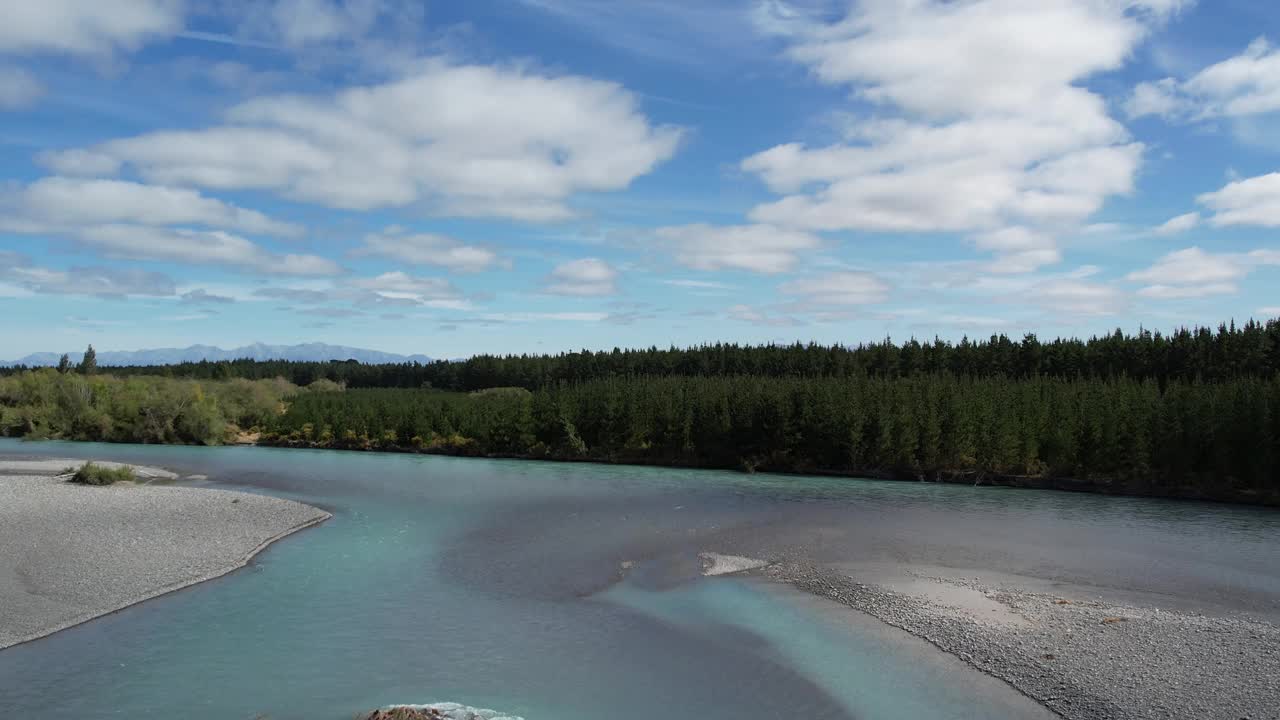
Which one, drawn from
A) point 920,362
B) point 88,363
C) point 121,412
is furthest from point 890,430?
point 88,363

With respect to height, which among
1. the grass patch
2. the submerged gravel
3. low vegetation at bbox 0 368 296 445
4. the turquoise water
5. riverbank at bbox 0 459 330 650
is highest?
low vegetation at bbox 0 368 296 445

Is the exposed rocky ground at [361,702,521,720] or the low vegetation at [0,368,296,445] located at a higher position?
the low vegetation at [0,368,296,445]

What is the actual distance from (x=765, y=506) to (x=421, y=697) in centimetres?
2780

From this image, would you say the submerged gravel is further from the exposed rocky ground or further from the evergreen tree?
the evergreen tree

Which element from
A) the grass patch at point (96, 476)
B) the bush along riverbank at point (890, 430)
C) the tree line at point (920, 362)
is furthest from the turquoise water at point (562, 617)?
the tree line at point (920, 362)

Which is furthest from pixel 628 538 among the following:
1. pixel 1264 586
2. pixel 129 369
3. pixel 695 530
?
pixel 129 369

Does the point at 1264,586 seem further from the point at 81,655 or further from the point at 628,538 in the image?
the point at 81,655

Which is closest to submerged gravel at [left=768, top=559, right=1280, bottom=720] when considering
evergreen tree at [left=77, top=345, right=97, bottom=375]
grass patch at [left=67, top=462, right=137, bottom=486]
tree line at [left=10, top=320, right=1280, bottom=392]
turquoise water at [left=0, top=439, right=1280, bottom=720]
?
turquoise water at [left=0, top=439, right=1280, bottom=720]

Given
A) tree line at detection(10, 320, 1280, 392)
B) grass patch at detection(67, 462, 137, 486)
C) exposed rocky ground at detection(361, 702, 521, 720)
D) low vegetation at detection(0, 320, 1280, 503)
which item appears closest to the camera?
exposed rocky ground at detection(361, 702, 521, 720)

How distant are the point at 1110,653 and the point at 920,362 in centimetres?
8014

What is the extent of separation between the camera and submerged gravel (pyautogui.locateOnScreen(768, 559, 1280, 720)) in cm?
1379

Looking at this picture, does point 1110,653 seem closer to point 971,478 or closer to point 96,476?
point 971,478

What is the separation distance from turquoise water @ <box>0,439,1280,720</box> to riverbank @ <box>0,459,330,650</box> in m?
1.09

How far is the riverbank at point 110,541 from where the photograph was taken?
19266mm
